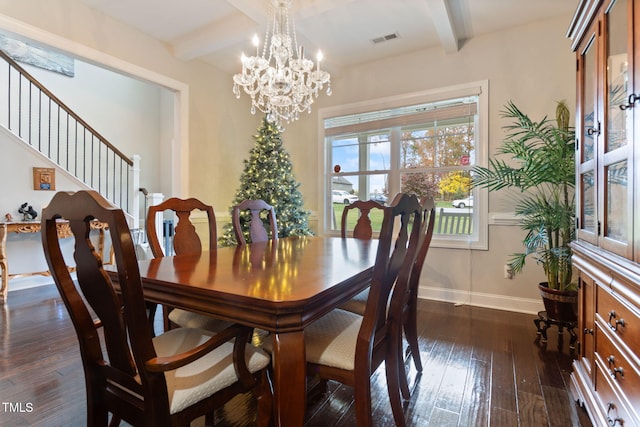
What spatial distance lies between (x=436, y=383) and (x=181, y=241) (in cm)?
174

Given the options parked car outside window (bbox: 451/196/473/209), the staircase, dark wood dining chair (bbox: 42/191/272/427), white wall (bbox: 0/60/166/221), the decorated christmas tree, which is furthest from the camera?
white wall (bbox: 0/60/166/221)

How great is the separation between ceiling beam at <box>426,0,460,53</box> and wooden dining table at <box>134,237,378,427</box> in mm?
2329

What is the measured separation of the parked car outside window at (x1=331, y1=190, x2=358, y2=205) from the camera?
425 cm

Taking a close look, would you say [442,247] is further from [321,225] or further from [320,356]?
[320,356]

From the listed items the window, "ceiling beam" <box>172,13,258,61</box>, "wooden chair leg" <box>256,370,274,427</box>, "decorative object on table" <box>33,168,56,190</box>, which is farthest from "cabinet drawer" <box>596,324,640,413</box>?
"decorative object on table" <box>33,168,56,190</box>

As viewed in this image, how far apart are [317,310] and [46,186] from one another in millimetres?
4548

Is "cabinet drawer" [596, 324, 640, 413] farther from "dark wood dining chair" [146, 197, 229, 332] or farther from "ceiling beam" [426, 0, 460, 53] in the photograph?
"ceiling beam" [426, 0, 460, 53]

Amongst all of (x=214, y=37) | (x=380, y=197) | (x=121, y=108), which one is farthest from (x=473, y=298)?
(x=121, y=108)

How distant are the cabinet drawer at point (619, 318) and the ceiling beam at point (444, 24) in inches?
95.4

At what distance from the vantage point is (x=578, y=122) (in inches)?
72.4

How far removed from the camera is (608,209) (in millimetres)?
1391

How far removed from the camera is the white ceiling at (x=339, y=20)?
2.87m

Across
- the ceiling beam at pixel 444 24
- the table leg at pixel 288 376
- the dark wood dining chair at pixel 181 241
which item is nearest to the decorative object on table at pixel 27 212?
the dark wood dining chair at pixel 181 241

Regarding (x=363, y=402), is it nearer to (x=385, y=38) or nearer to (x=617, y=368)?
(x=617, y=368)
